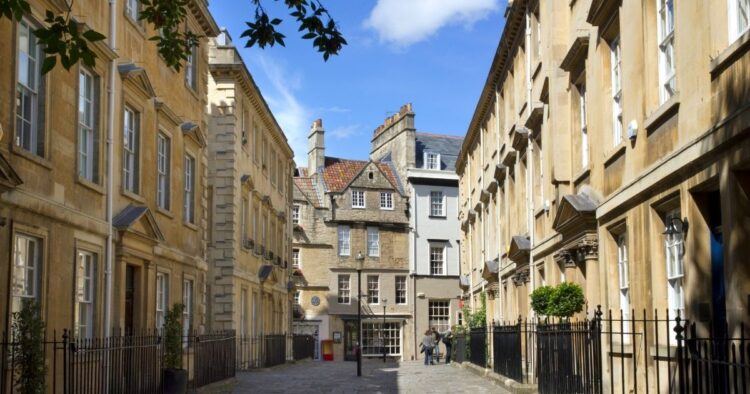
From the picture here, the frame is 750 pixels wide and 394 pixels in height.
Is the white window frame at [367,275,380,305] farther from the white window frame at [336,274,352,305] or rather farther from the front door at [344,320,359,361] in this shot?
the front door at [344,320,359,361]

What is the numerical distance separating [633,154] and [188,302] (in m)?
12.9

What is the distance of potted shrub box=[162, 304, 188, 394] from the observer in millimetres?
17359

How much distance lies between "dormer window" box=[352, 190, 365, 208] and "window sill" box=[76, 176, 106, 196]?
4196cm

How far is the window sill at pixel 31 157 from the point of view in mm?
12641

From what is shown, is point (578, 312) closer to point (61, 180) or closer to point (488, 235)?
point (61, 180)

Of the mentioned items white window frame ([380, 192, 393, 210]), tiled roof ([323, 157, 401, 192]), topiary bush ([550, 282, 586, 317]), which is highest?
tiled roof ([323, 157, 401, 192])

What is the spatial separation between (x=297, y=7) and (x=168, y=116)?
1154cm

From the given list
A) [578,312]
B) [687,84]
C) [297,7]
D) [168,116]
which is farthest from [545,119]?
[297,7]

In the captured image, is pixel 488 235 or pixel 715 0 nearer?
pixel 715 0

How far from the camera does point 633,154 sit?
1352 cm

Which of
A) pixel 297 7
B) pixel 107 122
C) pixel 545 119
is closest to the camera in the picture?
pixel 297 7

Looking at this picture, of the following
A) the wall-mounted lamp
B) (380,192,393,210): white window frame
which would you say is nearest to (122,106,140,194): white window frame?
the wall-mounted lamp

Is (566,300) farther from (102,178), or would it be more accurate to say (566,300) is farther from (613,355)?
(102,178)

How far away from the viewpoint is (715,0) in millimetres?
9734
